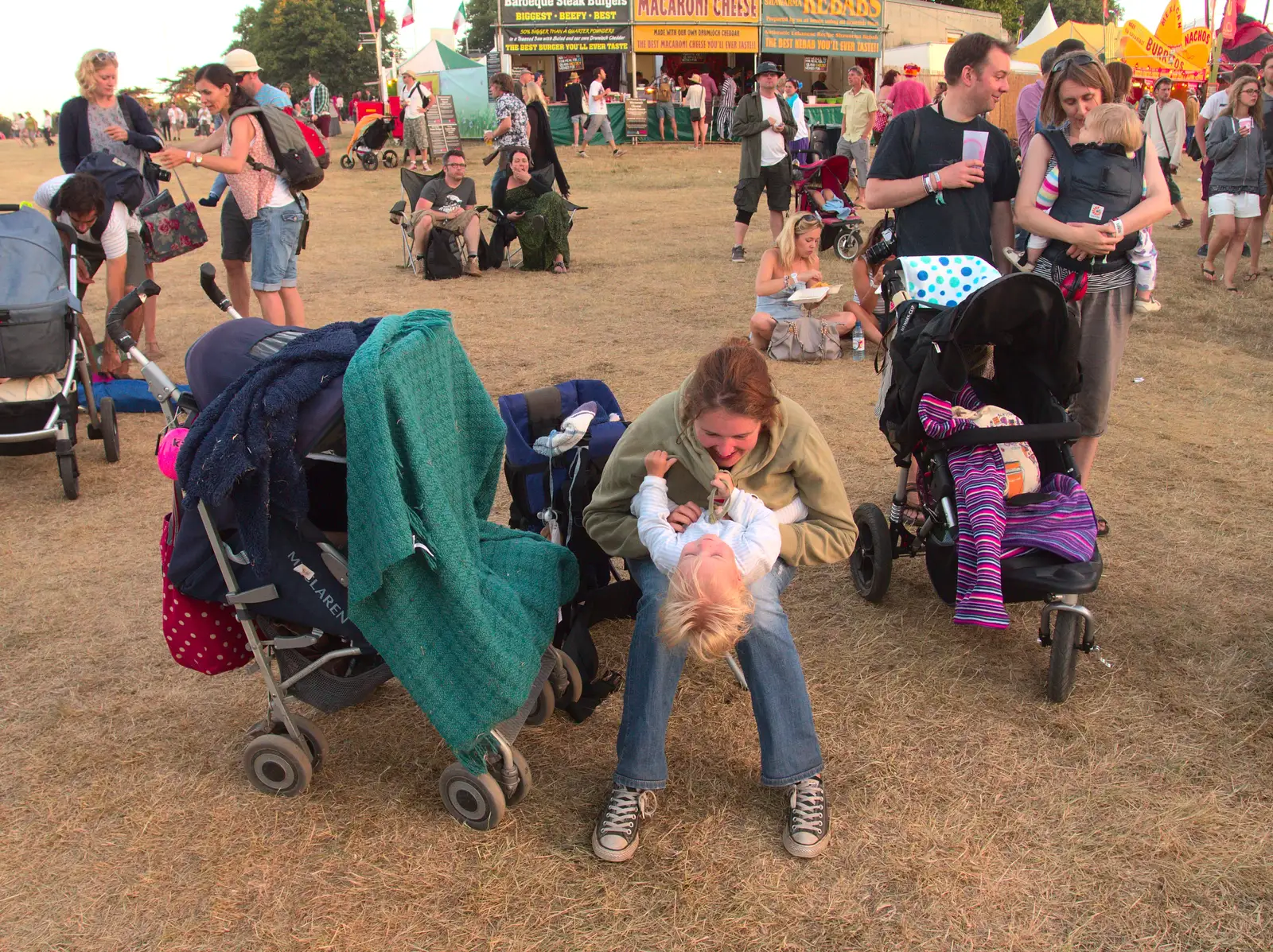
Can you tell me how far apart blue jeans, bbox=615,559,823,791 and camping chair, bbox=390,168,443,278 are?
25.8ft

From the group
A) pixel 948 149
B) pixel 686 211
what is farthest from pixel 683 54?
pixel 948 149

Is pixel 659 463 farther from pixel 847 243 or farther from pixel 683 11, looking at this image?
pixel 683 11

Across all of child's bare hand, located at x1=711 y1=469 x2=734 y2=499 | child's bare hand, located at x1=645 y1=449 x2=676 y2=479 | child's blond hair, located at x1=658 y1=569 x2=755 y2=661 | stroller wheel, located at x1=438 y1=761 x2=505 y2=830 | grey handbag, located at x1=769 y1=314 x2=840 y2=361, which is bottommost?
stroller wheel, located at x1=438 y1=761 x2=505 y2=830

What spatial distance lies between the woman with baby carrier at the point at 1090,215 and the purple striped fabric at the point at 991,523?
27.8 inches

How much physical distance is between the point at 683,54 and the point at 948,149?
1081 inches

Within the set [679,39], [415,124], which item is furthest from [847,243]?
[679,39]

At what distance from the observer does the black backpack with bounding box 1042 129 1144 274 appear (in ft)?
11.5

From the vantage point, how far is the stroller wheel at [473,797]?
96.1 inches

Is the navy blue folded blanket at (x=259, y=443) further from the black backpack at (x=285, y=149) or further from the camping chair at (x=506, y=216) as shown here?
the camping chair at (x=506, y=216)

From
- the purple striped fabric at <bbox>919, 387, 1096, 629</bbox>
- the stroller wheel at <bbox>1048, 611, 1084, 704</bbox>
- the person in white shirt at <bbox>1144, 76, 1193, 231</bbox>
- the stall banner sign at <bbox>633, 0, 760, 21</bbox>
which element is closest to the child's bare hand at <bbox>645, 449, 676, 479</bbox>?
the purple striped fabric at <bbox>919, 387, 1096, 629</bbox>

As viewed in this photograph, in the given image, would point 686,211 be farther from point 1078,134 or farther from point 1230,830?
point 1230,830

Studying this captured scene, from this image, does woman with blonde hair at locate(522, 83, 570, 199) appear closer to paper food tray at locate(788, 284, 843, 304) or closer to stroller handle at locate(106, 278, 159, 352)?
paper food tray at locate(788, 284, 843, 304)

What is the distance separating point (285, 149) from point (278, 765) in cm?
409

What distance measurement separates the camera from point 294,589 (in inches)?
95.0
